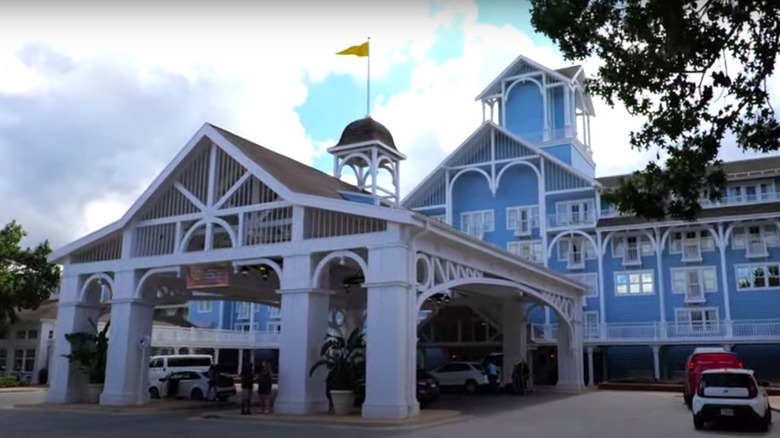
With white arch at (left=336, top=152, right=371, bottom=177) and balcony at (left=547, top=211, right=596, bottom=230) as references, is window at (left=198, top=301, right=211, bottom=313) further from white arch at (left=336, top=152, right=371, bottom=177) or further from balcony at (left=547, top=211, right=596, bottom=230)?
white arch at (left=336, top=152, right=371, bottom=177)

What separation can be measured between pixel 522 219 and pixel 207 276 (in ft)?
83.7

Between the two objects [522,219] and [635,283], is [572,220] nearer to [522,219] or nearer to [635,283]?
[522,219]

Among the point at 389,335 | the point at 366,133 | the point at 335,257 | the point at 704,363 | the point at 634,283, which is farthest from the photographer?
the point at 634,283

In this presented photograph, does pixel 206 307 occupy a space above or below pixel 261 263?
above

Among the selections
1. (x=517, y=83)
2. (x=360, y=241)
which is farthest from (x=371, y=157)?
(x=517, y=83)

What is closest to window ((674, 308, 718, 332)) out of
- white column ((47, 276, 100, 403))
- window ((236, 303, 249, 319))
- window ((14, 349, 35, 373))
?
white column ((47, 276, 100, 403))

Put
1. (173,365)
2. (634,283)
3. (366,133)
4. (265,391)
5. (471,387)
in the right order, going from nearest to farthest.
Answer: (265,391), (366,133), (471,387), (173,365), (634,283)

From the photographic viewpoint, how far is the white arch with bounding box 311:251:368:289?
19.5 m

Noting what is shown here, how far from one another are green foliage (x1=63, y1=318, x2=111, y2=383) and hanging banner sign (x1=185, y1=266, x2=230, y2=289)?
4.05 m

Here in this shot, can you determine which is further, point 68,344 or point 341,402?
point 68,344

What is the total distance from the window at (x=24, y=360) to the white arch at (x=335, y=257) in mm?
32065

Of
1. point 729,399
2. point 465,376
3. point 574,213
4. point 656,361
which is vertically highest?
point 574,213

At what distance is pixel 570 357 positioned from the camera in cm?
3406

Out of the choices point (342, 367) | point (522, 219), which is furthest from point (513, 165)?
point (342, 367)
